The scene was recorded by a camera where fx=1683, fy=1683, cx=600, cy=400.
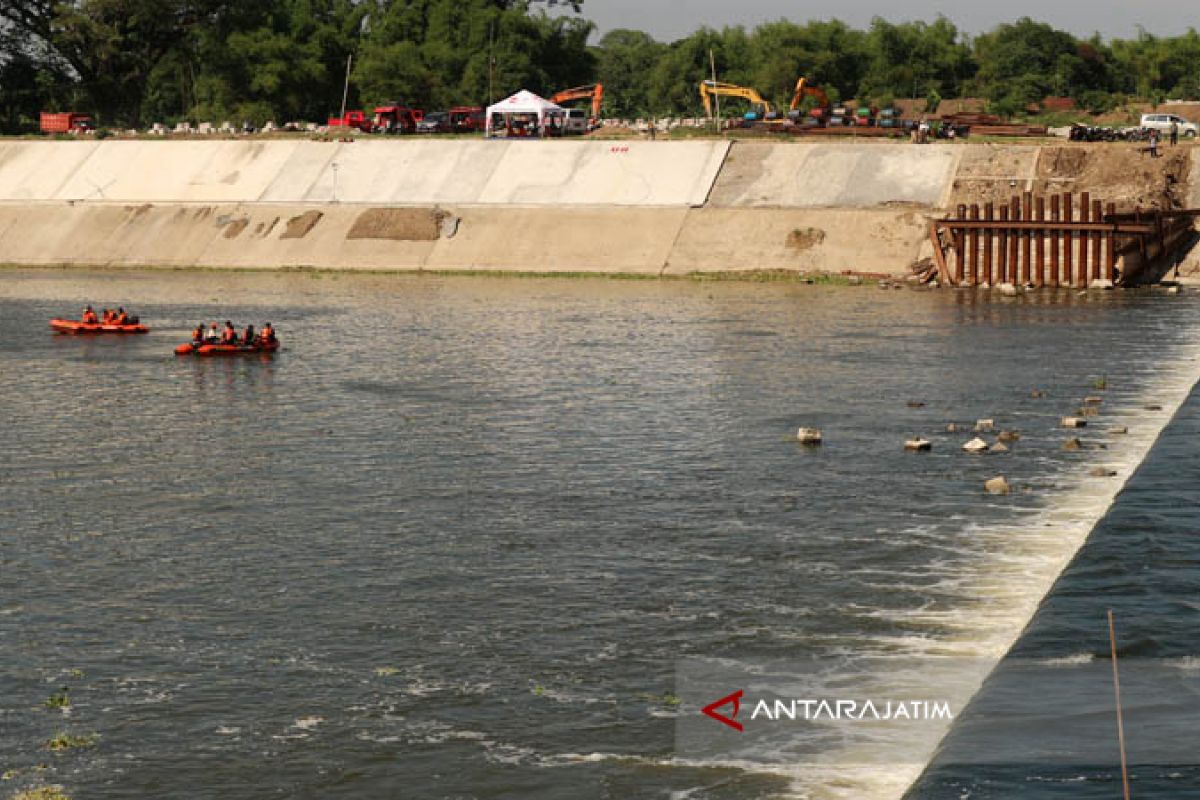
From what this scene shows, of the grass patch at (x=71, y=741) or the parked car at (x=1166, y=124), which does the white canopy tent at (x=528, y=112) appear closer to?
the parked car at (x=1166, y=124)

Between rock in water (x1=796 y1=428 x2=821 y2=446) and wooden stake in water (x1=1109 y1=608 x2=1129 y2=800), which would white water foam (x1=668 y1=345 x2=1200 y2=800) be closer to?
wooden stake in water (x1=1109 y1=608 x2=1129 y2=800)

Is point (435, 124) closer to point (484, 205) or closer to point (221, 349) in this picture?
point (484, 205)

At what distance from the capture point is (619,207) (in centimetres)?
8356

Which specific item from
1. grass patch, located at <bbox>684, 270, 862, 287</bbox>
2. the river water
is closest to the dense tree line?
grass patch, located at <bbox>684, 270, 862, 287</bbox>

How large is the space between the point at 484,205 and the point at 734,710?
68922 millimetres

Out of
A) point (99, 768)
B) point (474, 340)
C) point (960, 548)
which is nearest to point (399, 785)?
point (99, 768)

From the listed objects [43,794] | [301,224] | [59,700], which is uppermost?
[301,224]

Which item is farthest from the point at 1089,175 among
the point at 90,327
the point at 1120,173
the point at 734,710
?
the point at 734,710

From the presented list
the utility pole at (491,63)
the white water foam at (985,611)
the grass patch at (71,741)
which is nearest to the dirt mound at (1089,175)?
the white water foam at (985,611)

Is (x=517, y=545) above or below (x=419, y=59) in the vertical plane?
below

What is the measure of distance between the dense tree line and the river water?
78619mm

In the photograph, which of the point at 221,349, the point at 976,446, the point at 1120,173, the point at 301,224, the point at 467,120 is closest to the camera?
the point at 976,446

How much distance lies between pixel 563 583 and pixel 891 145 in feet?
213

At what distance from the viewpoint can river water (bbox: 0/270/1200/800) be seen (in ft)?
58.0
